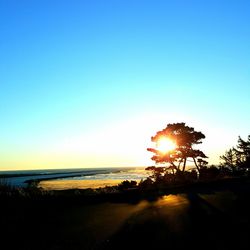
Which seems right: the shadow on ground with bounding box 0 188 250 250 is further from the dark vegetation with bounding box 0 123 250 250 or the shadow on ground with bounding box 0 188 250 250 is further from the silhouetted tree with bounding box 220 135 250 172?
the silhouetted tree with bounding box 220 135 250 172

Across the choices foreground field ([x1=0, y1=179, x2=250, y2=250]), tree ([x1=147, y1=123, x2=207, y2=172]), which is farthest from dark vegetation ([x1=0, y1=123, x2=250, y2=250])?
tree ([x1=147, y1=123, x2=207, y2=172])

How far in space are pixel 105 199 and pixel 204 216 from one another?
782 centimetres

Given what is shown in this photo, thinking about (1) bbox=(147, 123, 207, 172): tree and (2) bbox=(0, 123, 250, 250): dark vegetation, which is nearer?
(2) bbox=(0, 123, 250, 250): dark vegetation

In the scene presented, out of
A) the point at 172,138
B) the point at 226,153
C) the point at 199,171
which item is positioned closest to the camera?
the point at 172,138

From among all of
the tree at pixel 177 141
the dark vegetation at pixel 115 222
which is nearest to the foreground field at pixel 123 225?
the dark vegetation at pixel 115 222

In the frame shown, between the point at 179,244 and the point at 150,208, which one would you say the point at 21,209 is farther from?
the point at 179,244

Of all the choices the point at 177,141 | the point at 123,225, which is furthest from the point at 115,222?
the point at 177,141

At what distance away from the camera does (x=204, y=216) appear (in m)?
15.5

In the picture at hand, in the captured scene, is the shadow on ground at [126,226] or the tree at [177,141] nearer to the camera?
the shadow on ground at [126,226]

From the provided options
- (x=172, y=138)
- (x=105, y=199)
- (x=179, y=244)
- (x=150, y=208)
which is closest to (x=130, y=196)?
(x=105, y=199)

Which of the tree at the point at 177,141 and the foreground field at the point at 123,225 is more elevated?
the tree at the point at 177,141

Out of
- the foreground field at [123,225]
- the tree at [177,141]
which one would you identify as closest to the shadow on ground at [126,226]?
the foreground field at [123,225]

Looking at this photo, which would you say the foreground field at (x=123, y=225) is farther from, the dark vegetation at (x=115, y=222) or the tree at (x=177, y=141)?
the tree at (x=177, y=141)

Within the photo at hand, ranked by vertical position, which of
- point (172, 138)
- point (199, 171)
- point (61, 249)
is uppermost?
point (172, 138)
